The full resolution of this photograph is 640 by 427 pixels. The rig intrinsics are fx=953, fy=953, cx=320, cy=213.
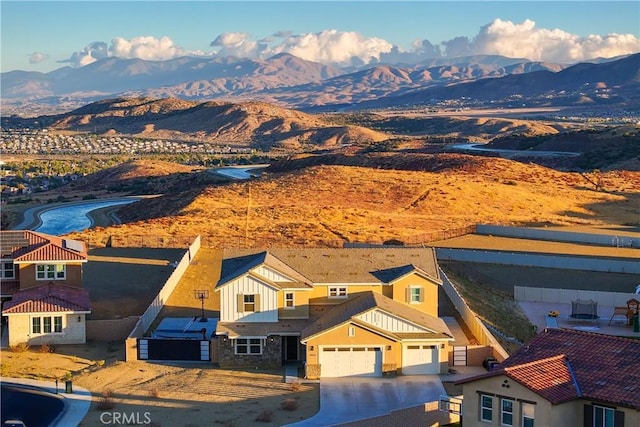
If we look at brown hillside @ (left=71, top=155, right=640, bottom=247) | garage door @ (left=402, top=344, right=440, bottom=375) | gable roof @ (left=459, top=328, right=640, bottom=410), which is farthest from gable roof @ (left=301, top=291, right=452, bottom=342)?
brown hillside @ (left=71, top=155, right=640, bottom=247)

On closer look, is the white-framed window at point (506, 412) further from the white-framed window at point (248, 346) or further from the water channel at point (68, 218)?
the water channel at point (68, 218)

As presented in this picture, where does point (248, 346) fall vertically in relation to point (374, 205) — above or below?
below

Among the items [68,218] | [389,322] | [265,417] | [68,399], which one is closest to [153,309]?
[68,399]

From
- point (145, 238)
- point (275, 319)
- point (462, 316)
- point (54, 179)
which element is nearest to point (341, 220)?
point (145, 238)

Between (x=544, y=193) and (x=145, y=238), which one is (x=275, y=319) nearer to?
(x=145, y=238)

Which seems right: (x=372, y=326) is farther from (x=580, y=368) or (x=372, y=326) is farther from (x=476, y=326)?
(x=580, y=368)

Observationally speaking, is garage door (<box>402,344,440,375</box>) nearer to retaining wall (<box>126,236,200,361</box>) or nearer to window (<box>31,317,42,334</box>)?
retaining wall (<box>126,236,200,361</box>)
